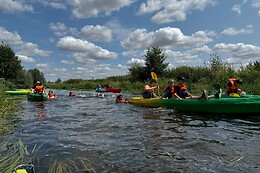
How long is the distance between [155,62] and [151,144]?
84.7 ft

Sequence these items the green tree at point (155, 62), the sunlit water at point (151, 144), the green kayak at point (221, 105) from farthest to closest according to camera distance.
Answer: the green tree at point (155, 62) → the green kayak at point (221, 105) → the sunlit water at point (151, 144)

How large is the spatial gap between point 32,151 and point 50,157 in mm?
541

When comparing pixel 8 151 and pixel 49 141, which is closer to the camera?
pixel 8 151

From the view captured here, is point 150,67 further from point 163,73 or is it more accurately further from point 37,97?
point 37,97

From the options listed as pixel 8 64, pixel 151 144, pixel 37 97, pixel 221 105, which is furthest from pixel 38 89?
pixel 8 64

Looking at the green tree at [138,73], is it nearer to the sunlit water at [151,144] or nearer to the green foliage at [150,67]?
the green foliage at [150,67]

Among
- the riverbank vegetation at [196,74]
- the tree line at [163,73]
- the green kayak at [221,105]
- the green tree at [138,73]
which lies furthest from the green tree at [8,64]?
the green kayak at [221,105]

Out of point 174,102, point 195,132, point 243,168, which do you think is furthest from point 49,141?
point 174,102

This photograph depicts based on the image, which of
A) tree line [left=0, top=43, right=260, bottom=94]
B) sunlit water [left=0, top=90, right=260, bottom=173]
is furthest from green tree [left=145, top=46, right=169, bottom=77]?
sunlit water [left=0, top=90, right=260, bottom=173]

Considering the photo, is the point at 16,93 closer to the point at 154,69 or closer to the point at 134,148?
the point at 154,69

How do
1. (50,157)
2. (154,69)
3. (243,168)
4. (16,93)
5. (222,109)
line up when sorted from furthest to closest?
(154,69), (16,93), (222,109), (50,157), (243,168)

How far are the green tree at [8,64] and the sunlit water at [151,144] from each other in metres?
31.0

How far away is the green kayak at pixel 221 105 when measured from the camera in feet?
24.8

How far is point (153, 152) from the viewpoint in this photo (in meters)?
4.33
